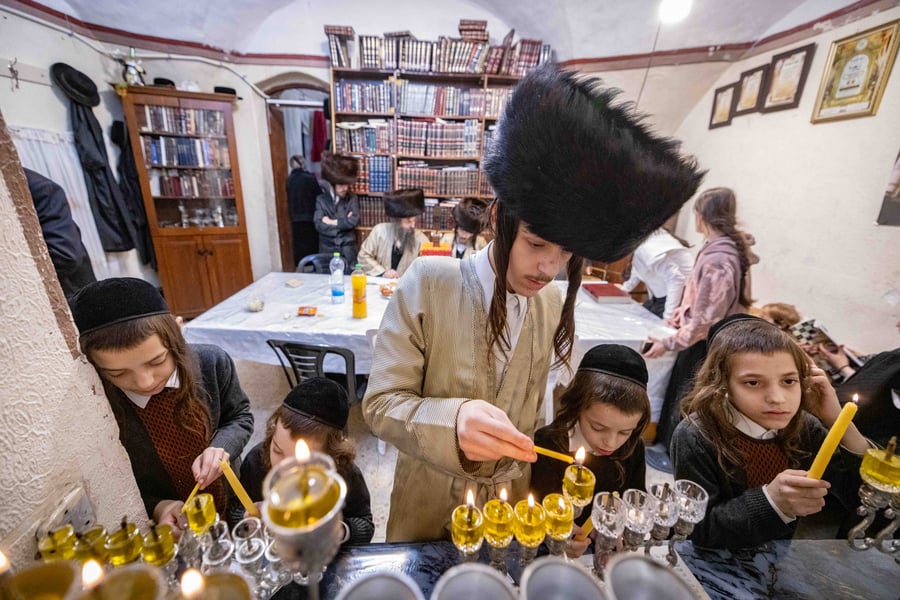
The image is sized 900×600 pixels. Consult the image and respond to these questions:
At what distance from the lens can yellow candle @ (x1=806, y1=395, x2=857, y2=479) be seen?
0.65 meters

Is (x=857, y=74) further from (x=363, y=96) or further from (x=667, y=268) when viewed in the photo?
(x=363, y=96)

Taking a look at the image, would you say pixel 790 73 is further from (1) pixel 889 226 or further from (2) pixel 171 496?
(2) pixel 171 496

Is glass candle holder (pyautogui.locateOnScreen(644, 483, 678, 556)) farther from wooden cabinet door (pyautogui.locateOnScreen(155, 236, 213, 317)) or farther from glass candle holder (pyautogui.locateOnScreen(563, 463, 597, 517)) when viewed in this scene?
wooden cabinet door (pyautogui.locateOnScreen(155, 236, 213, 317))

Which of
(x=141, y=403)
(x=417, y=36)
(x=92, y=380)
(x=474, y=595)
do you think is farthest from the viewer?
(x=417, y=36)

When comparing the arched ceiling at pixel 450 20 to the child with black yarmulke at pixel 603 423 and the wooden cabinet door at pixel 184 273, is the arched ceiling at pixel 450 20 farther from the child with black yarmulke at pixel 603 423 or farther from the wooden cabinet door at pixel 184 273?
the child with black yarmulke at pixel 603 423

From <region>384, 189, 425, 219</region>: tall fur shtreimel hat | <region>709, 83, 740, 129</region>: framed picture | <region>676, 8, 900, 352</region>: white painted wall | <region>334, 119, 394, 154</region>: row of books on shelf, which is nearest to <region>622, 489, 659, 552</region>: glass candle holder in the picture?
<region>676, 8, 900, 352</region>: white painted wall

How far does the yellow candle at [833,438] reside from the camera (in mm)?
648

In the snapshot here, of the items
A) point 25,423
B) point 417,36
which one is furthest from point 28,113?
point 25,423

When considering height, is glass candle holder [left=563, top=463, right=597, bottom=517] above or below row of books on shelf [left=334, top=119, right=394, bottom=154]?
below

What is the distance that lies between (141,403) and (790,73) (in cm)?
483

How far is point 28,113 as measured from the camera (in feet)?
10.7

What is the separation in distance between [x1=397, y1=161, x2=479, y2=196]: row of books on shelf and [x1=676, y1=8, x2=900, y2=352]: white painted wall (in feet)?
8.37

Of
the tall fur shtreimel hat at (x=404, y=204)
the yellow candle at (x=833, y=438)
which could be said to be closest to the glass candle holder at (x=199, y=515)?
the yellow candle at (x=833, y=438)

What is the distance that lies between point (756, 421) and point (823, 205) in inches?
109
